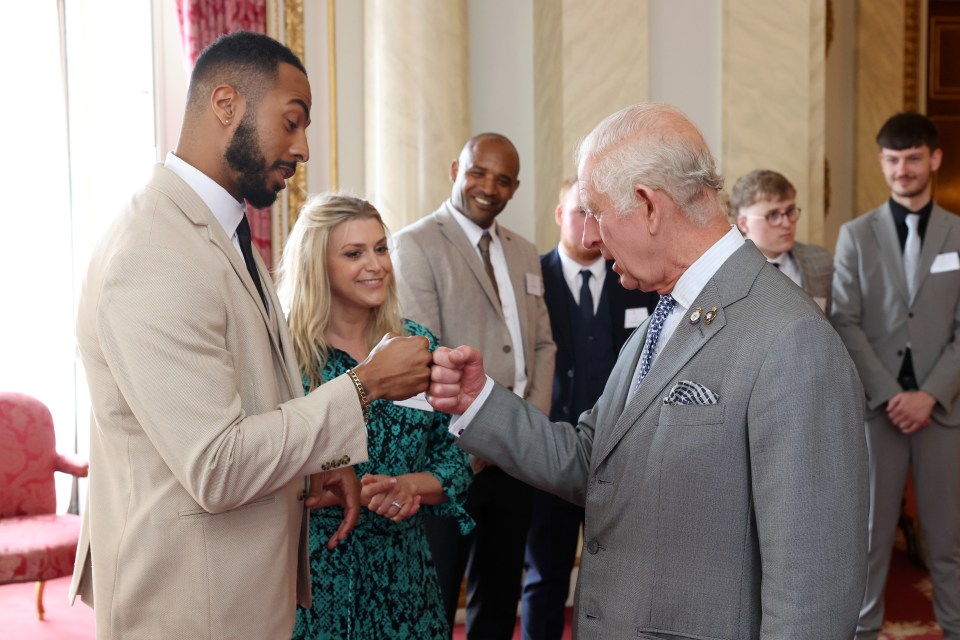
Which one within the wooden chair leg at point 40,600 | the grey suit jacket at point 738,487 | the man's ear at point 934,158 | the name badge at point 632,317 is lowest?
the wooden chair leg at point 40,600

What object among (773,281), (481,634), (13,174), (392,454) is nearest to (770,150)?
(481,634)

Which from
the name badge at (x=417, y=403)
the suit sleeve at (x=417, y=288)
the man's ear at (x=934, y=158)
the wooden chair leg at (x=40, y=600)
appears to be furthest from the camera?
the wooden chair leg at (x=40, y=600)

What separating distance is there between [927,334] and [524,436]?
2736mm

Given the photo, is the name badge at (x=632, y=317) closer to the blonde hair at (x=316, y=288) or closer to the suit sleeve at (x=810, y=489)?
the blonde hair at (x=316, y=288)

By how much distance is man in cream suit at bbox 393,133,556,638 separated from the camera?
3.67 m

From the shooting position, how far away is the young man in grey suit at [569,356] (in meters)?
3.91

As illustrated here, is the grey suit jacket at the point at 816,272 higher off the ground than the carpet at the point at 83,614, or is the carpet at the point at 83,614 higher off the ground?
the grey suit jacket at the point at 816,272

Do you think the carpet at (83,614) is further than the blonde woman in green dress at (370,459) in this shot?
Yes

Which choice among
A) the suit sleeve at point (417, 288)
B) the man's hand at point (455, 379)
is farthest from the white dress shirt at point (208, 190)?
the suit sleeve at point (417, 288)

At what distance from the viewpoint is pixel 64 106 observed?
Answer: 17.0ft

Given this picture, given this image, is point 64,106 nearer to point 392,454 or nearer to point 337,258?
point 337,258

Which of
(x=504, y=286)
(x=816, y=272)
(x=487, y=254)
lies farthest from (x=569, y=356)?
(x=816, y=272)

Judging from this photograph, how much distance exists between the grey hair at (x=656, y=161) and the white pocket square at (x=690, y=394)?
0.30 m

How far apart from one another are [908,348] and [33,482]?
395cm
